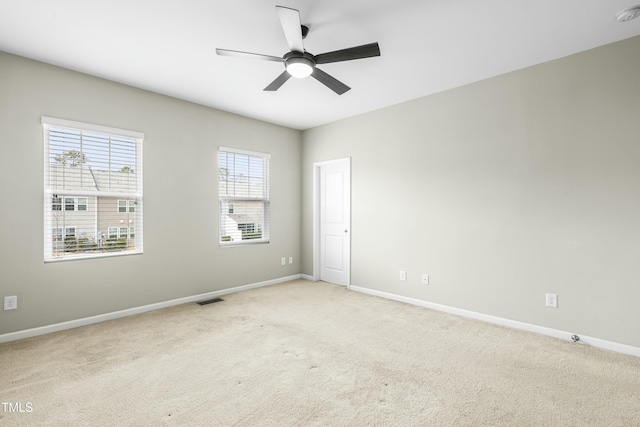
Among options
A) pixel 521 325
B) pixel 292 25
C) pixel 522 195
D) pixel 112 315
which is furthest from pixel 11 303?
pixel 522 195

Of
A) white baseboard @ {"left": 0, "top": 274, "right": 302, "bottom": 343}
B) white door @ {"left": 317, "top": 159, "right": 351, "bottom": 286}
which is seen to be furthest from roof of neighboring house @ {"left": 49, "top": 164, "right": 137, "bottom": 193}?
white door @ {"left": 317, "top": 159, "right": 351, "bottom": 286}

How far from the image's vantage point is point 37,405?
77.0 inches

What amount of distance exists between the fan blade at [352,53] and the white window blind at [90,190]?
2571mm

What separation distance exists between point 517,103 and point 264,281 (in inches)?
163

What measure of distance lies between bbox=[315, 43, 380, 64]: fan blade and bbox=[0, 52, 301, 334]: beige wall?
2.48 m

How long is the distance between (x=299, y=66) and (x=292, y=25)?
424 mm

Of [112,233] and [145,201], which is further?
[145,201]

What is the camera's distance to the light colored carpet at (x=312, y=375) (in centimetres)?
188

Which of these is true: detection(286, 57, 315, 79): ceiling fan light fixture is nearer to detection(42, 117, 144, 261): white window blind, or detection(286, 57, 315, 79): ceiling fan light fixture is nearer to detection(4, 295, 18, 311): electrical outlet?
detection(42, 117, 144, 261): white window blind

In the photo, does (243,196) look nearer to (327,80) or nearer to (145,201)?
(145,201)

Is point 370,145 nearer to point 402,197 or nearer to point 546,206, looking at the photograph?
point 402,197

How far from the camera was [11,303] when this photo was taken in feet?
9.45

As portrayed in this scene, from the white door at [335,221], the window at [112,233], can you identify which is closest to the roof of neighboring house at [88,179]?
the window at [112,233]

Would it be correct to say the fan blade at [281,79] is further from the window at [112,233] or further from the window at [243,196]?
the window at [112,233]
